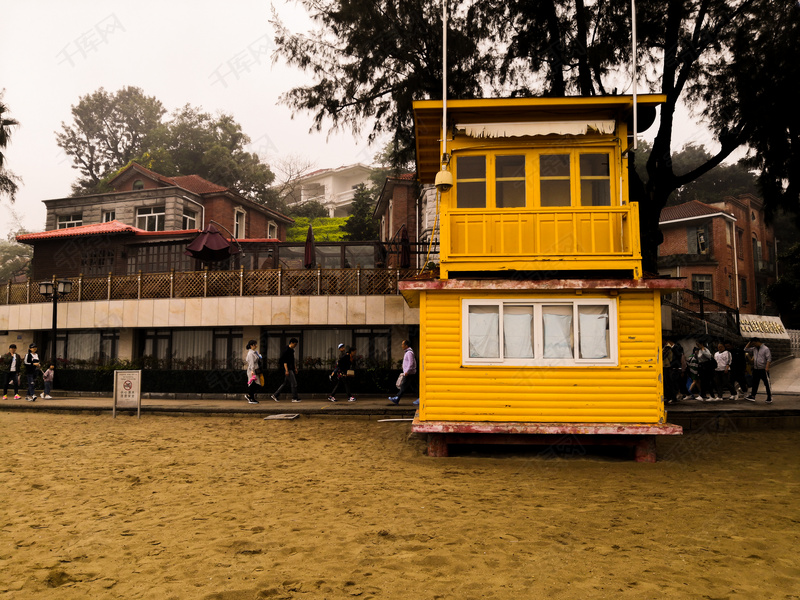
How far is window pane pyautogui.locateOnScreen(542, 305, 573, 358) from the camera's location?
10469 millimetres

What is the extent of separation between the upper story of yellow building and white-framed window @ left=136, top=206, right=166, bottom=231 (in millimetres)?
27136

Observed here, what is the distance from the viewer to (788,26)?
14.8m

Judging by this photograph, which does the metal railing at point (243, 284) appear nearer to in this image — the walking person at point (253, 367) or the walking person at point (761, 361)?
the walking person at point (253, 367)

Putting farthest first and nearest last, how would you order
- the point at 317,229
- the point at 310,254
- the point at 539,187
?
the point at 317,229 → the point at 310,254 → the point at 539,187

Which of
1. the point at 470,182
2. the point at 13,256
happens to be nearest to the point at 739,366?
the point at 470,182

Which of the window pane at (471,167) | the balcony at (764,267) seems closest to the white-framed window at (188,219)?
the window pane at (471,167)

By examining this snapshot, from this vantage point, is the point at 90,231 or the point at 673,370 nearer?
the point at 673,370

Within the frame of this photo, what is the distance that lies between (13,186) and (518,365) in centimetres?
3338

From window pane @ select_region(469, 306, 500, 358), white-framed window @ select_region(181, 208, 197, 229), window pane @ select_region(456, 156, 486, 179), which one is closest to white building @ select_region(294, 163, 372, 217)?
white-framed window @ select_region(181, 208, 197, 229)

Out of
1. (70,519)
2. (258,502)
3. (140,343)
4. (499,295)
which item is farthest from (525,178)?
(140,343)

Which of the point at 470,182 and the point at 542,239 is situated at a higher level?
the point at 470,182

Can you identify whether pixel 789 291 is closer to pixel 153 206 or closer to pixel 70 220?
pixel 153 206

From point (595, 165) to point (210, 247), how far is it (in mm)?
16197

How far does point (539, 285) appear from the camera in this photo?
33.9 feet
